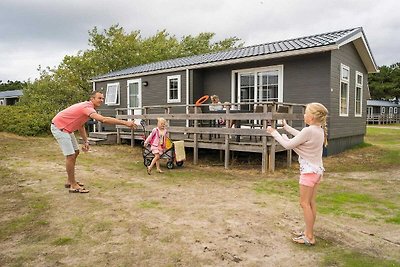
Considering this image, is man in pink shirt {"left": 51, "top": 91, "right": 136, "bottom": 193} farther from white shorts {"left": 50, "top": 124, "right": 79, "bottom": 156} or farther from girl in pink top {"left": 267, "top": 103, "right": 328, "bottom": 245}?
girl in pink top {"left": 267, "top": 103, "right": 328, "bottom": 245}

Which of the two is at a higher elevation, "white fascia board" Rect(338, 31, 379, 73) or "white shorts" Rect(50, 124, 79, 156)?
"white fascia board" Rect(338, 31, 379, 73)

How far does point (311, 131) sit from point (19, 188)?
16.1ft

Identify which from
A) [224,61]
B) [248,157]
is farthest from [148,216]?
[224,61]

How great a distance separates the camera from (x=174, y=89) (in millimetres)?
13062

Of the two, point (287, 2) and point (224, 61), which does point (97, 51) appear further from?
point (224, 61)

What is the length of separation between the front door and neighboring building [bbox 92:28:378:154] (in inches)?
1.9

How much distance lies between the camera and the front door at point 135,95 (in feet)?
47.6

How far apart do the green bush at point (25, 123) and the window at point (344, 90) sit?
13.1 meters

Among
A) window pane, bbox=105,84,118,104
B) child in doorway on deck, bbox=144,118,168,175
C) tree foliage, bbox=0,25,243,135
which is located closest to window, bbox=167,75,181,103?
window pane, bbox=105,84,118,104

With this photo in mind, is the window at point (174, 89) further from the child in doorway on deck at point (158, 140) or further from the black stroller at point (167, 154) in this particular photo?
the child in doorway on deck at point (158, 140)

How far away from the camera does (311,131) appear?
9.84 feet

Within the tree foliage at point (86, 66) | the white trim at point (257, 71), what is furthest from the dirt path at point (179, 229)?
the tree foliage at point (86, 66)

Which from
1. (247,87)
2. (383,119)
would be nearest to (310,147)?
(247,87)

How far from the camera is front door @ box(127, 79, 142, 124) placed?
1452 cm
